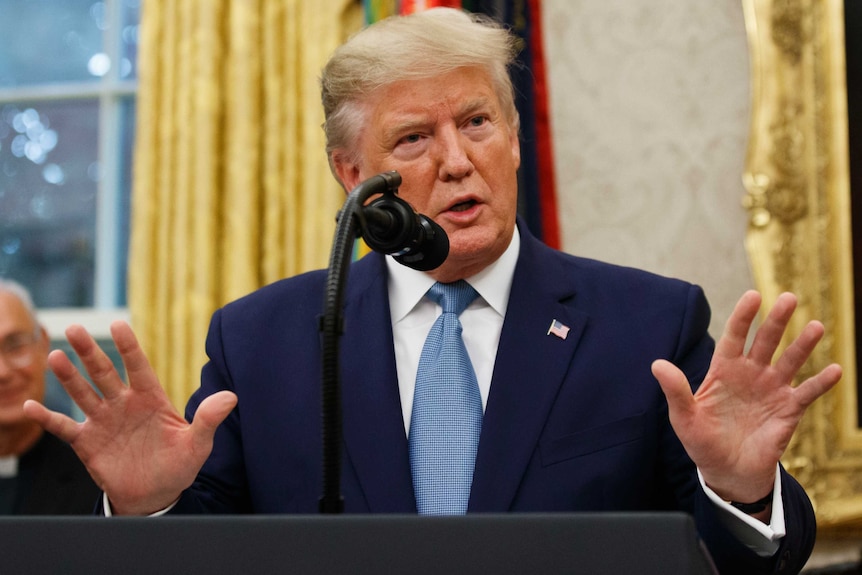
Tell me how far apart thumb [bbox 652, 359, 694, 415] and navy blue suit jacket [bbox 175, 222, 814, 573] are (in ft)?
1.06

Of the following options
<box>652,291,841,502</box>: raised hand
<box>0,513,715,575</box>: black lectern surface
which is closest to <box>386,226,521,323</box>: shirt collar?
<box>652,291,841,502</box>: raised hand

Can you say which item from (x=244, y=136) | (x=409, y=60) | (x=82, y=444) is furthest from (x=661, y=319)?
(x=244, y=136)

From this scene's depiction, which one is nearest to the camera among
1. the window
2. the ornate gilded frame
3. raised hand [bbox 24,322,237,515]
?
raised hand [bbox 24,322,237,515]

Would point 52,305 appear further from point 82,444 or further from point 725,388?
point 725,388

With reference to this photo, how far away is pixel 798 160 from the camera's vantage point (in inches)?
109

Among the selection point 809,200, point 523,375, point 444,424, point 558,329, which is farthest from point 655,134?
point 444,424

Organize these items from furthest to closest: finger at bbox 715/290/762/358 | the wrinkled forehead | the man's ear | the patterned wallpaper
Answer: the wrinkled forehead → the patterned wallpaper → the man's ear → finger at bbox 715/290/762/358

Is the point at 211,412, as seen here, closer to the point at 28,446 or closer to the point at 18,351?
the point at 28,446

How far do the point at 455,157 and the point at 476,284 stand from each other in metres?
0.24

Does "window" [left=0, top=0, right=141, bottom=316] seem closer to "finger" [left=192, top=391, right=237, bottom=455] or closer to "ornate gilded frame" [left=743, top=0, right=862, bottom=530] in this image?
"ornate gilded frame" [left=743, top=0, right=862, bottom=530]

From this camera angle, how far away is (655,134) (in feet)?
9.80

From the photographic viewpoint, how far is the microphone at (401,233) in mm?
1155

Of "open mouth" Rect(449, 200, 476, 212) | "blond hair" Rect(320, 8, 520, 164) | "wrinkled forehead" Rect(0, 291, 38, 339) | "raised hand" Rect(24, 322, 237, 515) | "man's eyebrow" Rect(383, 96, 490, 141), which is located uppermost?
"blond hair" Rect(320, 8, 520, 164)

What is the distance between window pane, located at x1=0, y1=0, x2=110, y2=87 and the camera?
3.93m
